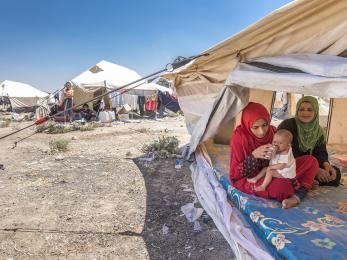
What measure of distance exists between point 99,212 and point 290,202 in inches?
82.4

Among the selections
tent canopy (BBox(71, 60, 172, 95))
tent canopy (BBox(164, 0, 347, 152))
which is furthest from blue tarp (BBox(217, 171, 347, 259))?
tent canopy (BBox(71, 60, 172, 95))

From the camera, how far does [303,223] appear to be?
2.56 metres

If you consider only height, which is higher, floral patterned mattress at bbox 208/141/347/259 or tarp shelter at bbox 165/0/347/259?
tarp shelter at bbox 165/0/347/259

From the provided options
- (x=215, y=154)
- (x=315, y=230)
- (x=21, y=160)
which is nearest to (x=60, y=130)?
(x=21, y=160)

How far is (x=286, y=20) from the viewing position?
3008 mm

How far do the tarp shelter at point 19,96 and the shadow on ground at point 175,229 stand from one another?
78.4 feet

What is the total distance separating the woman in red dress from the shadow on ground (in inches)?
23.4

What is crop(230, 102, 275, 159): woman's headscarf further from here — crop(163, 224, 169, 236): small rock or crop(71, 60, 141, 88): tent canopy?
crop(71, 60, 141, 88): tent canopy

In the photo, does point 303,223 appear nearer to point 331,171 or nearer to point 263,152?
point 263,152

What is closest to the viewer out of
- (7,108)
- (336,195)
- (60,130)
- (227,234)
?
(227,234)

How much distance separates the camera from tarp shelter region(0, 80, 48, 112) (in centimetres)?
2525

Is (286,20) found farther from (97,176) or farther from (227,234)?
(97,176)

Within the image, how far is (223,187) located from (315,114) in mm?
1416

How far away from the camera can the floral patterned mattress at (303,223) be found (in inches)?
85.2
